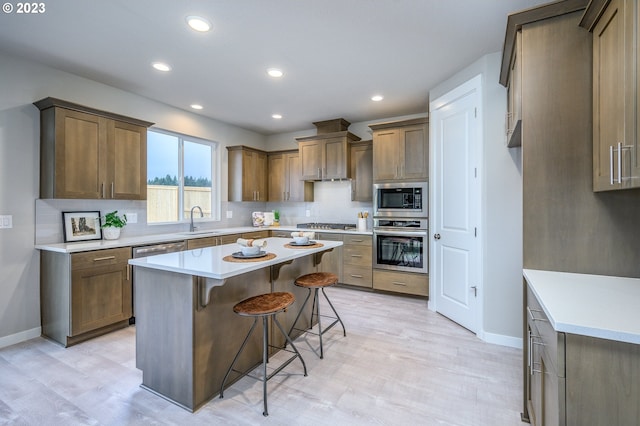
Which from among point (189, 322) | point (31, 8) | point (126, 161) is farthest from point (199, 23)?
point (189, 322)

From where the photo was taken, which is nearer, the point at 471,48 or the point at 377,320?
the point at 471,48

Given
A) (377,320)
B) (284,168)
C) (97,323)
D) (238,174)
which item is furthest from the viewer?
(284,168)

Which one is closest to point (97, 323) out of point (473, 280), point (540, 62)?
point (473, 280)

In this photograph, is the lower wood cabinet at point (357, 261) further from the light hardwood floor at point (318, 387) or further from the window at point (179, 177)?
the window at point (179, 177)

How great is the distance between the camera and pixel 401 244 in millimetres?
4160

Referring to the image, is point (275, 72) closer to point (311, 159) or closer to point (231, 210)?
point (311, 159)

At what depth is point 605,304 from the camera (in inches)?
44.6

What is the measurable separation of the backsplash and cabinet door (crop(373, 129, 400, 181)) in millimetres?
883

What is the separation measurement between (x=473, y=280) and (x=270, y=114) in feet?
12.0

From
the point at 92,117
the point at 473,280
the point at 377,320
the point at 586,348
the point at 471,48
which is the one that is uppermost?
the point at 471,48

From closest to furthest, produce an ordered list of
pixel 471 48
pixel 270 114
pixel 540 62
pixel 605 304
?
1. pixel 605 304
2. pixel 540 62
3. pixel 471 48
4. pixel 270 114

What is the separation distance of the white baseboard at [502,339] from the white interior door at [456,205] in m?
0.11

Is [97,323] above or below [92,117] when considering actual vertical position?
below

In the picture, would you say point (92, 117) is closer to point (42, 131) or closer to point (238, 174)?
point (42, 131)
